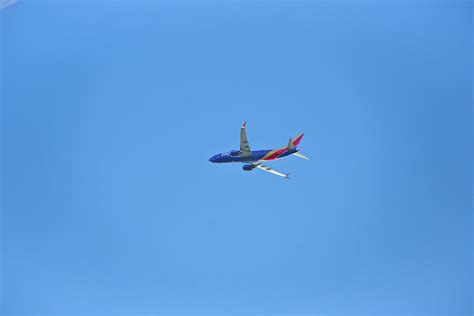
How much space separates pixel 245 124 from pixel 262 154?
14.3ft

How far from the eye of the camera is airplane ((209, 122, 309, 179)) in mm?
76688

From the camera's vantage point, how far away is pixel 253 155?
3100 inches

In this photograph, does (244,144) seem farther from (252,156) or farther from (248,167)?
(248,167)

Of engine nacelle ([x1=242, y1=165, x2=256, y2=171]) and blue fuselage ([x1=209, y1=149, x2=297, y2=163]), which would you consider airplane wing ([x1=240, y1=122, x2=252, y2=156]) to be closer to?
blue fuselage ([x1=209, y1=149, x2=297, y2=163])

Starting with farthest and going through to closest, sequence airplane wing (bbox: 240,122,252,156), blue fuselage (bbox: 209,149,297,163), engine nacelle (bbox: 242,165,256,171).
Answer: engine nacelle (bbox: 242,165,256,171) < blue fuselage (bbox: 209,149,297,163) < airplane wing (bbox: 240,122,252,156)

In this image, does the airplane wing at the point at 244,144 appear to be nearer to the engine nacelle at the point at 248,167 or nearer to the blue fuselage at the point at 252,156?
the blue fuselage at the point at 252,156

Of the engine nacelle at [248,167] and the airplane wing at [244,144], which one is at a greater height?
the airplane wing at [244,144]

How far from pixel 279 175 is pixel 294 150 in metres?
5.33

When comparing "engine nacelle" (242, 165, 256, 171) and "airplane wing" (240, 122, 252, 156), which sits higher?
"airplane wing" (240, 122, 252, 156)

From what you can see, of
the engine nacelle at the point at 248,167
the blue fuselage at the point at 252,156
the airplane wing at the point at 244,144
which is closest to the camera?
the airplane wing at the point at 244,144

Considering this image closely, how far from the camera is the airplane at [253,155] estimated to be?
76.7 metres

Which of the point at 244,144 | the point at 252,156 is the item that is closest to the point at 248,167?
the point at 252,156

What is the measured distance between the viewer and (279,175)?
81250 mm

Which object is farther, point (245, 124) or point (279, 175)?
point (279, 175)
